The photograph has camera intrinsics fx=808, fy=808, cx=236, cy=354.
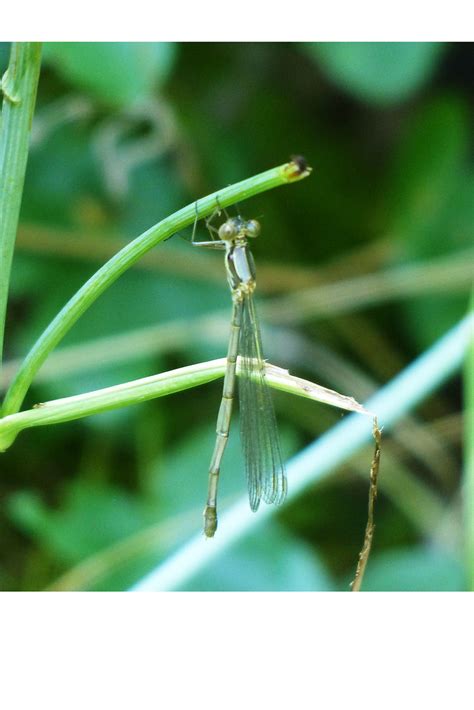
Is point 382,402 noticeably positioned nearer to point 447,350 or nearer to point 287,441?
point 447,350

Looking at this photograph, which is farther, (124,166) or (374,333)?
(374,333)

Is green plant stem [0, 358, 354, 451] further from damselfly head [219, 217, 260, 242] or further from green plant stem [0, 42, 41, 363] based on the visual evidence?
damselfly head [219, 217, 260, 242]

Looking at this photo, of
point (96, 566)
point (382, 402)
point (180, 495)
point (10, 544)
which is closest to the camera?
point (382, 402)

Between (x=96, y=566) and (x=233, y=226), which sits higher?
(x=233, y=226)

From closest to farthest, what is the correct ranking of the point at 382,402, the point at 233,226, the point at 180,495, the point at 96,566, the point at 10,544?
the point at 233,226
the point at 382,402
the point at 96,566
the point at 180,495
the point at 10,544

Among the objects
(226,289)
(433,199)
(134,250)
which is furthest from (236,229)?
(433,199)

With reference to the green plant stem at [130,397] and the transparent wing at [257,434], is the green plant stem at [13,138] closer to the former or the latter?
the green plant stem at [130,397]

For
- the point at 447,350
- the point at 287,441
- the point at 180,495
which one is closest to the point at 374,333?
the point at 287,441

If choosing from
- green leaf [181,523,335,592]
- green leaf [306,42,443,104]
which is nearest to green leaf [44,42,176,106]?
green leaf [306,42,443,104]
